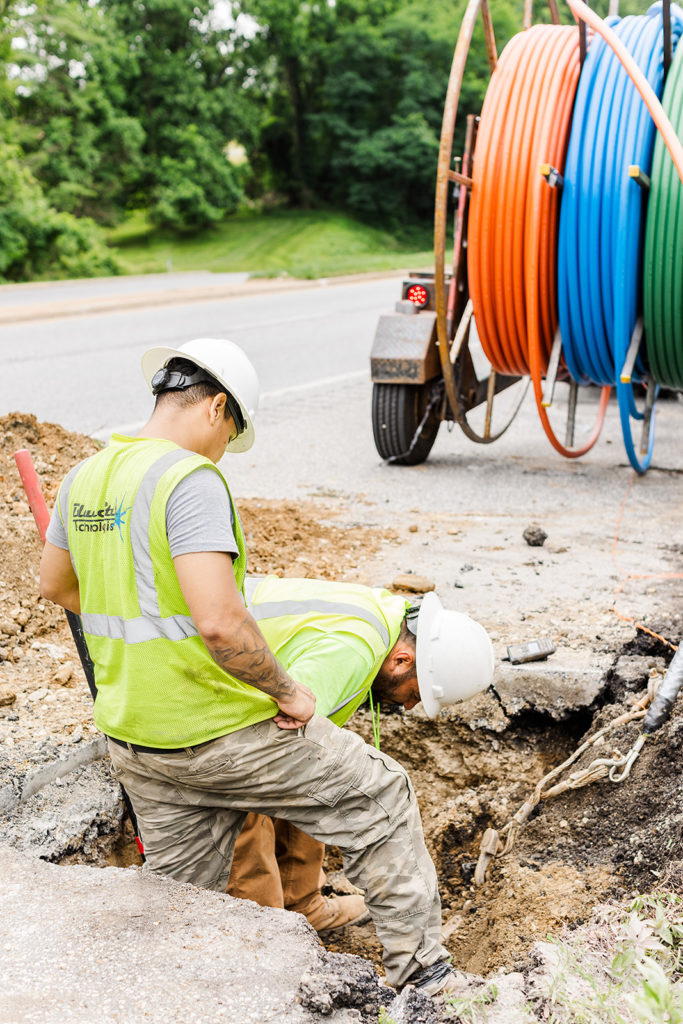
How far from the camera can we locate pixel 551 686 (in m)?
3.78

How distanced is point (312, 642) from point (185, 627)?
1.91 ft

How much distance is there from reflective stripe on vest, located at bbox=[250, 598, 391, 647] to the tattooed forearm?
529 mm

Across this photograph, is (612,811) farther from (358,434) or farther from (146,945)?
(358,434)

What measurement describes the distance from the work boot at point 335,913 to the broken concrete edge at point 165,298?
1159cm

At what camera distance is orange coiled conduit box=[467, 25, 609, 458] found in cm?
549

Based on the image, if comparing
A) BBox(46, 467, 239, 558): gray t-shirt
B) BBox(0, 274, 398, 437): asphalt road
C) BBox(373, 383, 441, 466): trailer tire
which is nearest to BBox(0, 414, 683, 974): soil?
BBox(46, 467, 239, 558): gray t-shirt

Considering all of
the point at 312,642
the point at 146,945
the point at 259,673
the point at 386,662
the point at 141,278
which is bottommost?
the point at 141,278

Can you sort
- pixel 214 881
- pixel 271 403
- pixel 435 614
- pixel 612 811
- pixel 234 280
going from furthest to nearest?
1. pixel 234 280
2. pixel 271 403
3. pixel 612 811
4. pixel 435 614
5. pixel 214 881

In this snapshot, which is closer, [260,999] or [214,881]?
[260,999]

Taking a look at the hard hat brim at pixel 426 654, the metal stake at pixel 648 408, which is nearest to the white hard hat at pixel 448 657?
the hard hat brim at pixel 426 654

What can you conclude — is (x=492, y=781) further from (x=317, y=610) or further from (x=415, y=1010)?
(x=415, y=1010)

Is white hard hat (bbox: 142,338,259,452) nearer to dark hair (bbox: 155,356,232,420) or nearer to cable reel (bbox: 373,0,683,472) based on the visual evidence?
dark hair (bbox: 155,356,232,420)

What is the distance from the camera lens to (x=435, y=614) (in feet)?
10.0

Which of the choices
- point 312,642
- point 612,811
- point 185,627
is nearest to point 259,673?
point 185,627
